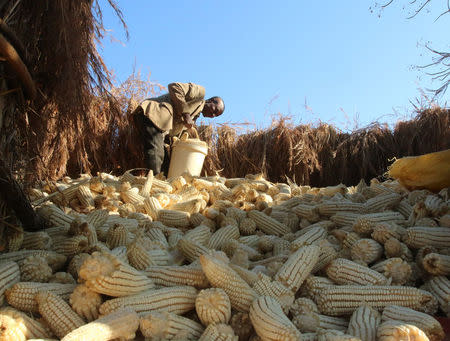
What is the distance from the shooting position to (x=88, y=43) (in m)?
2.96

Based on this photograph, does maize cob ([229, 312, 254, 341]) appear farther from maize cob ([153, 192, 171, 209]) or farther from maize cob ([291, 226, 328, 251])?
maize cob ([153, 192, 171, 209])

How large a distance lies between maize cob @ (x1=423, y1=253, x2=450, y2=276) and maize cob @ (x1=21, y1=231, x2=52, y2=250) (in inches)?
87.2

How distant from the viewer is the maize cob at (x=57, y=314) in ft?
5.54

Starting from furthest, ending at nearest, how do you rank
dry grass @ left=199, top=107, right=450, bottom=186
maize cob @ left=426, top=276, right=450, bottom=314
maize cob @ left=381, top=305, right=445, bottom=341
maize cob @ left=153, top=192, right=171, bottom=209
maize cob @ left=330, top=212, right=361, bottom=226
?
dry grass @ left=199, top=107, right=450, bottom=186 → maize cob @ left=153, top=192, right=171, bottom=209 → maize cob @ left=330, top=212, right=361, bottom=226 → maize cob @ left=426, top=276, right=450, bottom=314 → maize cob @ left=381, top=305, right=445, bottom=341

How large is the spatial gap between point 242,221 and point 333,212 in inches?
31.2

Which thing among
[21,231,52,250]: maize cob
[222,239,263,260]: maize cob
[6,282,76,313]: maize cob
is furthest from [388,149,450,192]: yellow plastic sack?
[6,282,76,313]: maize cob

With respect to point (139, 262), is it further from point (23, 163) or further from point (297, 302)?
point (23, 163)

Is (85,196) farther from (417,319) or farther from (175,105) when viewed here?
(175,105)

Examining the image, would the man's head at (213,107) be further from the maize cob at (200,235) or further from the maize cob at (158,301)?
the maize cob at (158,301)

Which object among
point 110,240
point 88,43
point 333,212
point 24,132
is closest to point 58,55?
point 88,43

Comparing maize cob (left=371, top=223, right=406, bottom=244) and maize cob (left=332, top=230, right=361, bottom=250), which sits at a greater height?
maize cob (left=371, top=223, right=406, bottom=244)

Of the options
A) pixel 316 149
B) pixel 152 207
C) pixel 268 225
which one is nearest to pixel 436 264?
pixel 268 225

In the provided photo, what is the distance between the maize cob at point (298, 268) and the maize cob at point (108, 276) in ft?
2.27

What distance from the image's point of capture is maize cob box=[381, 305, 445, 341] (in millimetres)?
1735
